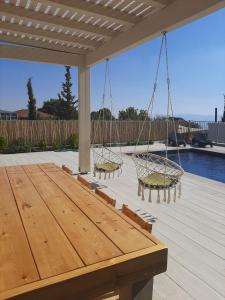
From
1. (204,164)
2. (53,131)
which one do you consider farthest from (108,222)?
(53,131)

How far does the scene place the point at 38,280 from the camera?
105cm

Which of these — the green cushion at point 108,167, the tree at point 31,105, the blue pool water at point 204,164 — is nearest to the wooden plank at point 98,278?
the green cushion at point 108,167

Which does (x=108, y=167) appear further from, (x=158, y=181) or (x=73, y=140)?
(x=73, y=140)

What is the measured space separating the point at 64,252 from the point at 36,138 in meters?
10.4

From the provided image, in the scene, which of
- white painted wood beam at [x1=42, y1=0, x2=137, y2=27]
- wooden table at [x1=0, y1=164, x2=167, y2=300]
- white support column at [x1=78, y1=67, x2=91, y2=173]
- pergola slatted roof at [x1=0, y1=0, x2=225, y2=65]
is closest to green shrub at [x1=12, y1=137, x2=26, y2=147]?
white support column at [x1=78, y1=67, x2=91, y2=173]

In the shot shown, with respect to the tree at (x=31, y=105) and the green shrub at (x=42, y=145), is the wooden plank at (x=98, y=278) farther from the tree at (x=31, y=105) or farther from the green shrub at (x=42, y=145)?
the tree at (x=31, y=105)

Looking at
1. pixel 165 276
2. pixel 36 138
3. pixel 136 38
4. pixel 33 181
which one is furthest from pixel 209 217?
pixel 36 138

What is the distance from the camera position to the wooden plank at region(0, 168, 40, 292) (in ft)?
3.47

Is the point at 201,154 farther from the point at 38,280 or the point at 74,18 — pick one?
the point at 38,280

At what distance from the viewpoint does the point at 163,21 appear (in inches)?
121

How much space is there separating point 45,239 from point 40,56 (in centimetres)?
445

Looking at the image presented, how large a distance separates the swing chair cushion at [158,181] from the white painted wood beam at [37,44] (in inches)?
126

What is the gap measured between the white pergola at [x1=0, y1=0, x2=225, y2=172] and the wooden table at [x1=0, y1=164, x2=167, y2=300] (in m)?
→ 2.25

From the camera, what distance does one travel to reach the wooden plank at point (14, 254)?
1.06 m
